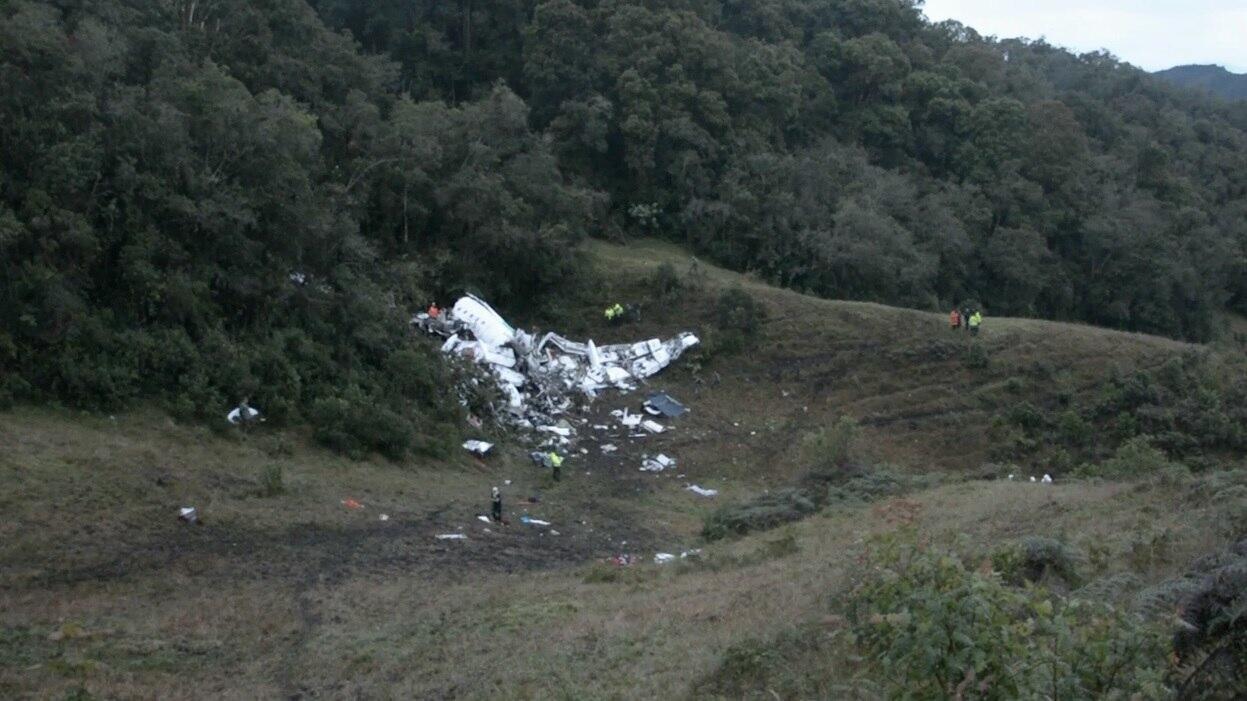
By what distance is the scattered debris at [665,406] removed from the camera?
26.1 meters

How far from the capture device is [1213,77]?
113188mm

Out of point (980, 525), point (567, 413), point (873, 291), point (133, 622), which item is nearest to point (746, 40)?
point (873, 291)

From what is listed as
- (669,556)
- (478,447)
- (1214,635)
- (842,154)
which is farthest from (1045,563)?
(842,154)

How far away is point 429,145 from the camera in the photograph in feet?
93.2

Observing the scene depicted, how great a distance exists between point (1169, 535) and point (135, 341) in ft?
54.4

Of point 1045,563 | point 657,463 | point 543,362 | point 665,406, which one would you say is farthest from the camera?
point 543,362

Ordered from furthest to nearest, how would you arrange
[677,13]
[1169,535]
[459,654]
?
[677,13], [459,654], [1169,535]

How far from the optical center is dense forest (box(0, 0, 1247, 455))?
19938 mm

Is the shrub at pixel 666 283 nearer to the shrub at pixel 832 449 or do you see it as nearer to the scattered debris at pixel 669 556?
the shrub at pixel 832 449

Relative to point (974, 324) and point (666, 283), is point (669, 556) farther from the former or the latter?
point (974, 324)

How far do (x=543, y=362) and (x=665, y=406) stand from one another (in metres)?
3.24

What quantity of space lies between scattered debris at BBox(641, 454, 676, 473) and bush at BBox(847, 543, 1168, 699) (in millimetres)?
18748

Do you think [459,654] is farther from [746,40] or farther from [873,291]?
[746,40]

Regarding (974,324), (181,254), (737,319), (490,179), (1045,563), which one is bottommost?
(737,319)
